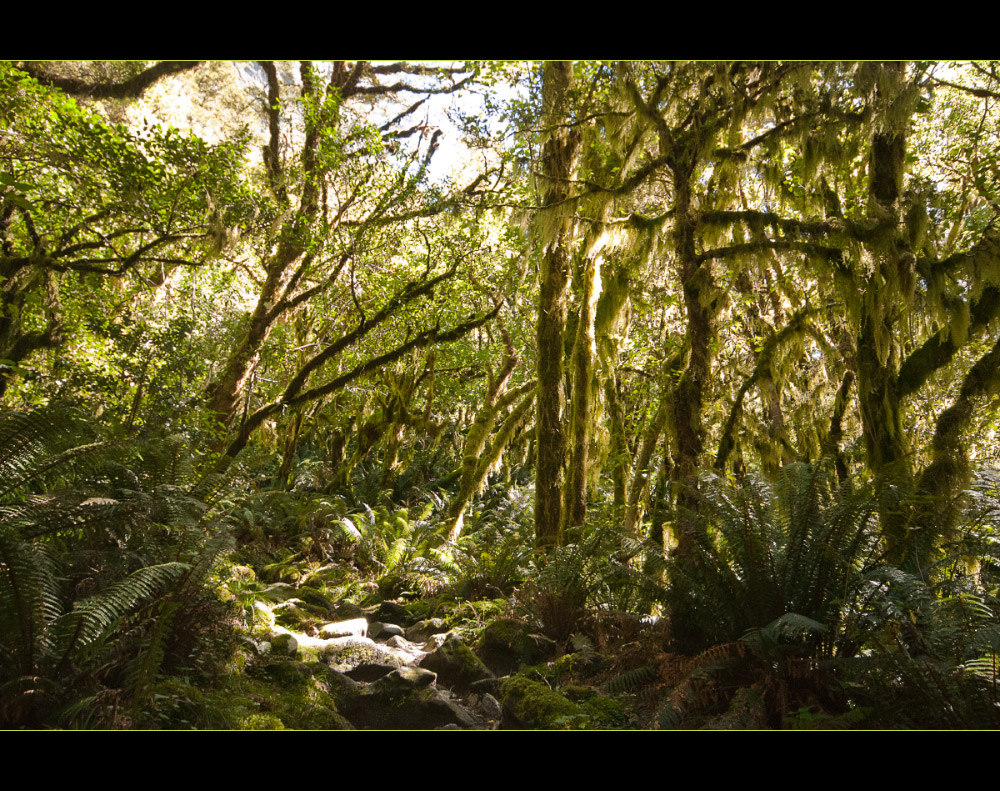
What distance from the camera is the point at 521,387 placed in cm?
866

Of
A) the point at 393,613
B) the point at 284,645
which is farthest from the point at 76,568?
the point at 393,613

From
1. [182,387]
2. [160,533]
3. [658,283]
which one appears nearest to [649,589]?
[160,533]

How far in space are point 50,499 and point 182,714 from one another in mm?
1086

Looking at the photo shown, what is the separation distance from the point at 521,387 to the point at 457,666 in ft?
17.6

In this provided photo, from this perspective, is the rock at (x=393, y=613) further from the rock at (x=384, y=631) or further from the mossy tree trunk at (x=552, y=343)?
the mossy tree trunk at (x=552, y=343)

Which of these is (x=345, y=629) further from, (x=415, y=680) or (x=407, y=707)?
(x=407, y=707)

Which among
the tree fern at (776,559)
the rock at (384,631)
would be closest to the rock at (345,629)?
the rock at (384,631)

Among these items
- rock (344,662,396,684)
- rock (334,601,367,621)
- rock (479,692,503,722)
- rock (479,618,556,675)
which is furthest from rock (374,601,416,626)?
rock (479,692,503,722)

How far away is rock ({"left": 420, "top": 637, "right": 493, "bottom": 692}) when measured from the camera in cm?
356

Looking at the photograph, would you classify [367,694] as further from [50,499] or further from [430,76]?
[430,76]

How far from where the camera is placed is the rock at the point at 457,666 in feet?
11.7

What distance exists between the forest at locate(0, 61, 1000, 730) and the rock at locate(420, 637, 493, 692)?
0.07 ft

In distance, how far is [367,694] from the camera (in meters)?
3.12

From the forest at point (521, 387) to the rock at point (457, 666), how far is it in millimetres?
22
